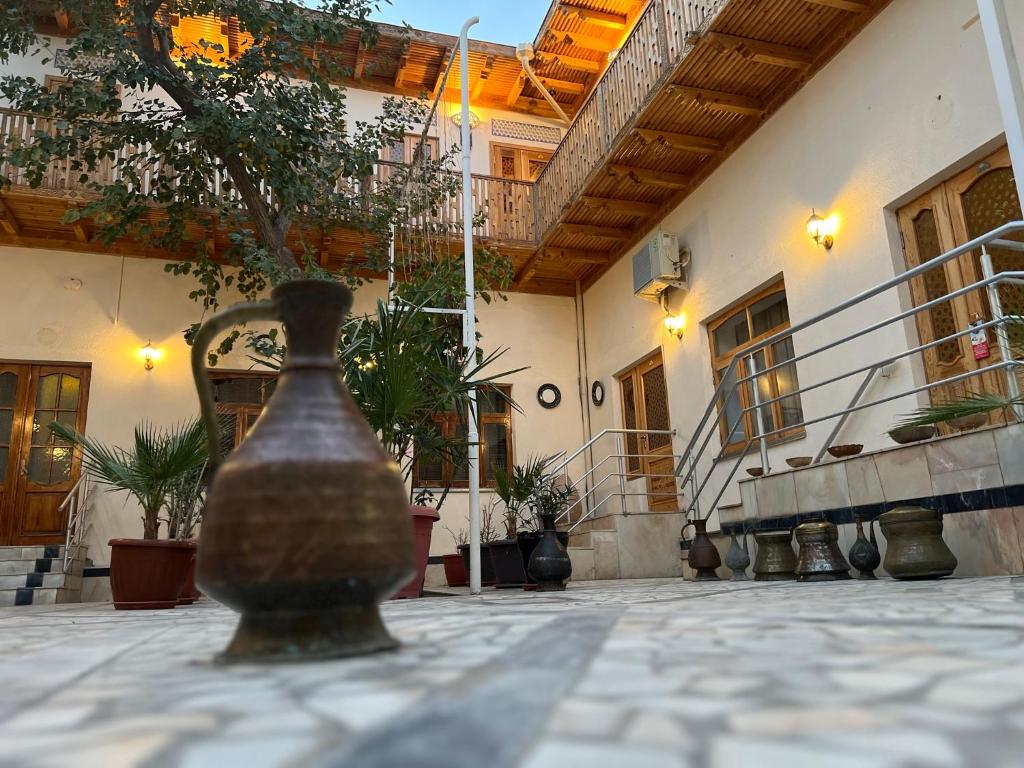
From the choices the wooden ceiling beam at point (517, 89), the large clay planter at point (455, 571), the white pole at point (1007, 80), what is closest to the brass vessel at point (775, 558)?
the white pole at point (1007, 80)

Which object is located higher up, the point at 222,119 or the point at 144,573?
the point at 222,119

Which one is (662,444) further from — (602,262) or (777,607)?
(777,607)

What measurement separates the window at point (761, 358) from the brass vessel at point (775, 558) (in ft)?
5.82

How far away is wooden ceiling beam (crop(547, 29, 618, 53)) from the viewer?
9.83 meters

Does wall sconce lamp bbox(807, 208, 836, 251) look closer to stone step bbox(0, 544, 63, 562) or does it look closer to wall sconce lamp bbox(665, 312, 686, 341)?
wall sconce lamp bbox(665, 312, 686, 341)

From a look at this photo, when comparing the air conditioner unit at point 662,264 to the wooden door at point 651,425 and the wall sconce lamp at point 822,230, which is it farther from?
the wall sconce lamp at point 822,230

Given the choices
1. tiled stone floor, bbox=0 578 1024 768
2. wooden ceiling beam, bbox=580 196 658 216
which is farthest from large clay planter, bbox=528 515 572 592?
wooden ceiling beam, bbox=580 196 658 216

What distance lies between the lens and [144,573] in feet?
14.1

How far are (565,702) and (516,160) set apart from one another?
34.8 feet

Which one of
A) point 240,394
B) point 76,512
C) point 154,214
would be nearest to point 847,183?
point 240,394

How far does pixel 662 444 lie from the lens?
8406 mm

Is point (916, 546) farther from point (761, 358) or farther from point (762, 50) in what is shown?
point (762, 50)

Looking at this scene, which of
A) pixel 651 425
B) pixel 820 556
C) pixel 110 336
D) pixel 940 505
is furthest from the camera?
pixel 651 425

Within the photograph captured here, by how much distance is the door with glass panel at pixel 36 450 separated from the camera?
7.71 m
